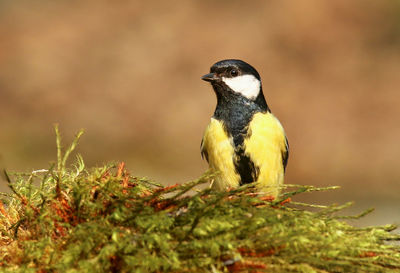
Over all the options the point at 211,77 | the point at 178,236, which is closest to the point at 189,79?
the point at 211,77

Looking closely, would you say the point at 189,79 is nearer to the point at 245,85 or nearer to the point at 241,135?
the point at 245,85

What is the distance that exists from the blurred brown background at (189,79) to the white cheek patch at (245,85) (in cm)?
368

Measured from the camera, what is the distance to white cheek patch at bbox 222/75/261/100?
2.75 m

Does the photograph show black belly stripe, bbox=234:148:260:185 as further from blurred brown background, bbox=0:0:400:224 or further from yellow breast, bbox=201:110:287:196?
blurred brown background, bbox=0:0:400:224

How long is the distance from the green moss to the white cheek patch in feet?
4.51

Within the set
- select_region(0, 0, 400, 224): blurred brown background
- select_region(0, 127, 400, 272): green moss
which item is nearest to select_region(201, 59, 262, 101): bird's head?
select_region(0, 127, 400, 272): green moss

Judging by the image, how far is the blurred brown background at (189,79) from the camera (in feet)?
22.1

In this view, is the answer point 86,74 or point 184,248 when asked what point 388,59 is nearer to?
point 86,74

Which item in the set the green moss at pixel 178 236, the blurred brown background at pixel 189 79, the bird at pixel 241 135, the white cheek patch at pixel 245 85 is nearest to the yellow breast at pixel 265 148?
the bird at pixel 241 135

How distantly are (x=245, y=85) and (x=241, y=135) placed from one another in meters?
0.29

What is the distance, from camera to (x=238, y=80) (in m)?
2.76

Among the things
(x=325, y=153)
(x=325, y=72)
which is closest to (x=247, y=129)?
(x=325, y=153)

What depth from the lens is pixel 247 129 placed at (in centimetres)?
262

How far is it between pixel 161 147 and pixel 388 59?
335cm
